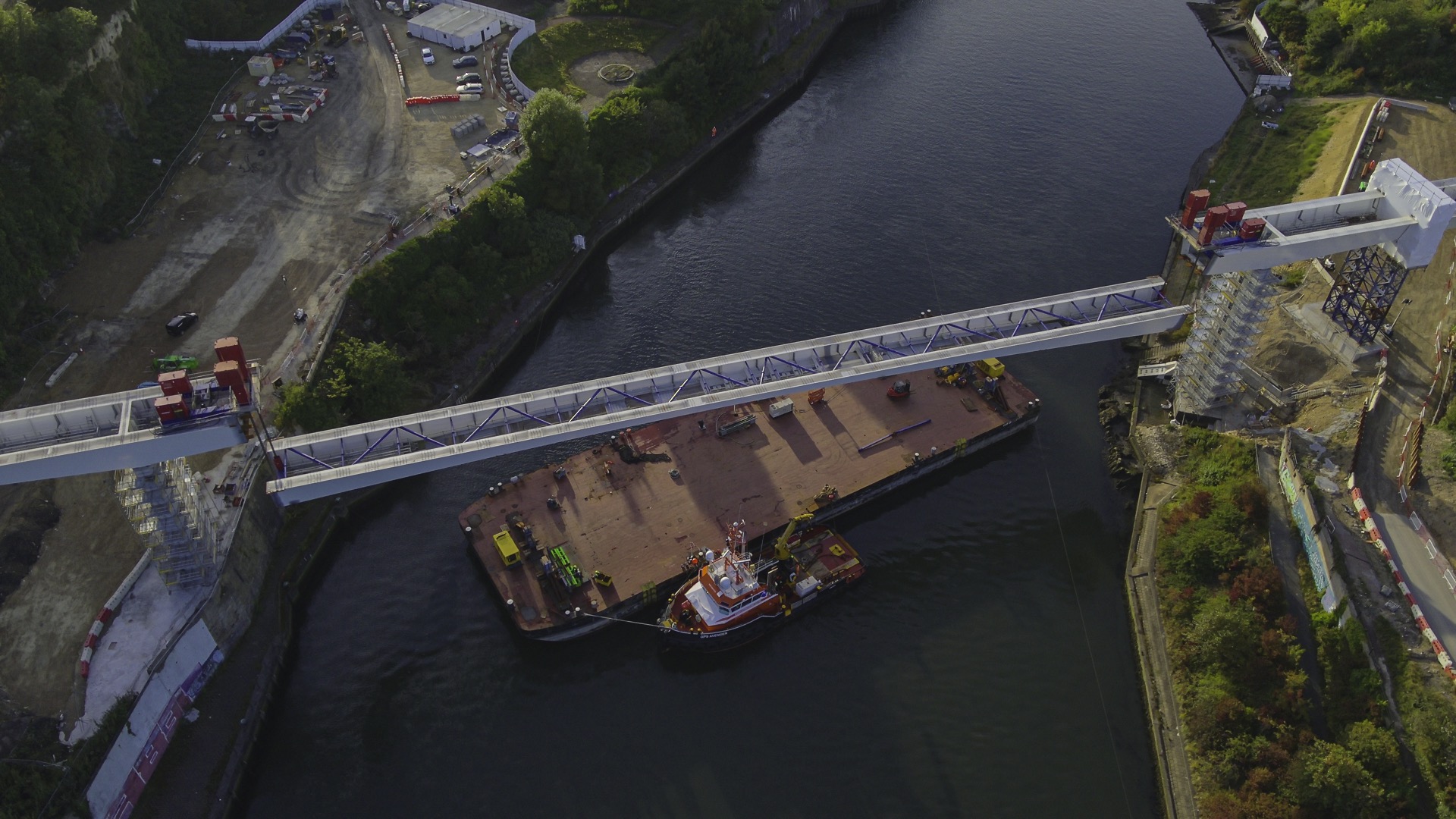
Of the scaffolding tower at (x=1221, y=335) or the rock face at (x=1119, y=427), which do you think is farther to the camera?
the rock face at (x=1119, y=427)

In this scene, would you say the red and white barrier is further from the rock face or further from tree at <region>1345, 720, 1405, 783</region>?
tree at <region>1345, 720, 1405, 783</region>

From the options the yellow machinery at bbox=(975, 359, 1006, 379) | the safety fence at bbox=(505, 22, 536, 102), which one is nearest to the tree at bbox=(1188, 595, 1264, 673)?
the yellow machinery at bbox=(975, 359, 1006, 379)

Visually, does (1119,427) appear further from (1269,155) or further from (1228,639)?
(1269,155)

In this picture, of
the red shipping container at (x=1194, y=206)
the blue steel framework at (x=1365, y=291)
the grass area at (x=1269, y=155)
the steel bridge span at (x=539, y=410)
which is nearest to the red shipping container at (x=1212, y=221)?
the red shipping container at (x=1194, y=206)

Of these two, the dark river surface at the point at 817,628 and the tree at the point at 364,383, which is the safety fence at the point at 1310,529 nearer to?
the dark river surface at the point at 817,628

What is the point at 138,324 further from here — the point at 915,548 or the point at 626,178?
the point at 915,548

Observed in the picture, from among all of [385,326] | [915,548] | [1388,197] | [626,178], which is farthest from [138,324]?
[1388,197]

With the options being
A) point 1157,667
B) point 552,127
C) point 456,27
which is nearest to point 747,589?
point 1157,667

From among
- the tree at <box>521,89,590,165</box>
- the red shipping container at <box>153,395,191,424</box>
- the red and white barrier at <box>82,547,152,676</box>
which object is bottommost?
the red and white barrier at <box>82,547,152,676</box>
